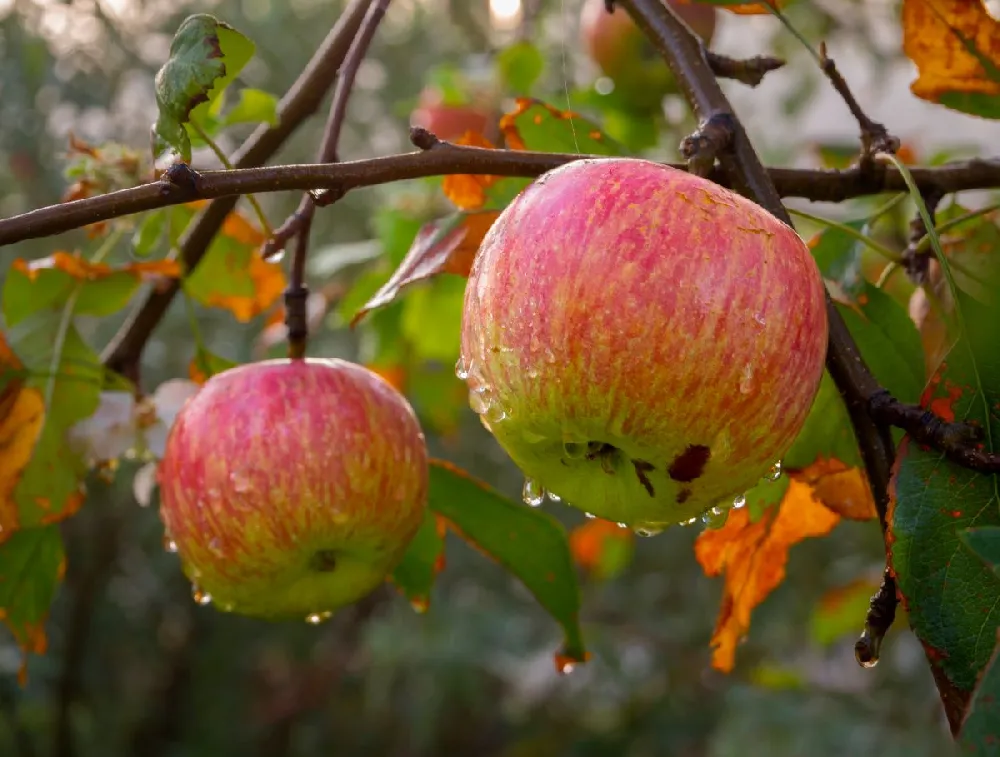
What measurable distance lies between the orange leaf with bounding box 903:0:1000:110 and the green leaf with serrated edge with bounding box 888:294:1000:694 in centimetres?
39

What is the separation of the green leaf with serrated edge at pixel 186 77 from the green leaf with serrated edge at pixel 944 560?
515mm

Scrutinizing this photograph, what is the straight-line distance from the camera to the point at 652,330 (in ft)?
1.91

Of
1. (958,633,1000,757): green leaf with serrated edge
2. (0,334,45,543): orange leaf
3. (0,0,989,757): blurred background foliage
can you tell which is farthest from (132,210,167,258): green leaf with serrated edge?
(0,0,989,757): blurred background foliage

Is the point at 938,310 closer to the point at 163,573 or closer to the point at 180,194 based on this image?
the point at 180,194

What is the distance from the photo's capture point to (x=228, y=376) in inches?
34.9

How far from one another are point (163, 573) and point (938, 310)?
271 cm

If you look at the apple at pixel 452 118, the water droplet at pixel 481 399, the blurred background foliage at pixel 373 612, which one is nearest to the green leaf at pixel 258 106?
the water droplet at pixel 481 399

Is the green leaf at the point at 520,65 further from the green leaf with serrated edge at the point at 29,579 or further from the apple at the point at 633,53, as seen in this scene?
the green leaf with serrated edge at the point at 29,579

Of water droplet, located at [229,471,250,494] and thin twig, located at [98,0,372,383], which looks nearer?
water droplet, located at [229,471,250,494]

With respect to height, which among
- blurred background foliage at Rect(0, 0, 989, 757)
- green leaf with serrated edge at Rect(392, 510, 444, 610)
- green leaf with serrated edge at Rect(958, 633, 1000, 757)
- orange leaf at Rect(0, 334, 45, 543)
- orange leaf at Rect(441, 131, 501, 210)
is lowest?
blurred background foliage at Rect(0, 0, 989, 757)

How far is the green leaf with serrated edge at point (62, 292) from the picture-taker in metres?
1.09

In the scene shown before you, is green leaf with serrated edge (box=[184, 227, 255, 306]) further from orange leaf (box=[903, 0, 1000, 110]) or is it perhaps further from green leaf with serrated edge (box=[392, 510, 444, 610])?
orange leaf (box=[903, 0, 1000, 110])

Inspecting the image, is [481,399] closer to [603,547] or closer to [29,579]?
[29,579]

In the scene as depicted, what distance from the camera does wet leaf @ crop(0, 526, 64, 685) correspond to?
100cm
